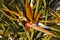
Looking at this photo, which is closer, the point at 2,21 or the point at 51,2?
the point at 2,21

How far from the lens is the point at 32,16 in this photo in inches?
39.0

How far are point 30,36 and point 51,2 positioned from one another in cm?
34

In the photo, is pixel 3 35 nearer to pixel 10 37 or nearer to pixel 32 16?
pixel 10 37

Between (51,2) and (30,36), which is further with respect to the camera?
(51,2)

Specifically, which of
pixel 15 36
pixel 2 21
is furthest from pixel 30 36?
pixel 2 21

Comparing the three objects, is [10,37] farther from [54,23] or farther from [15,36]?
[54,23]

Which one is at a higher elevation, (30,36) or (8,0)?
(8,0)

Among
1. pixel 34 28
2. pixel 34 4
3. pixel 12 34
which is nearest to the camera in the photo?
pixel 34 28

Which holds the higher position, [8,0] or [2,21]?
[8,0]

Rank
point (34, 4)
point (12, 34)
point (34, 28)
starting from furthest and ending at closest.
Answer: point (34, 4)
point (12, 34)
point (34, 28)

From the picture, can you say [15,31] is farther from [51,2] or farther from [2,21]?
[51,2]

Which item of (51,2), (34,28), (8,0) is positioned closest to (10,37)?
(34,28)

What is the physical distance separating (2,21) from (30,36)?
19cm

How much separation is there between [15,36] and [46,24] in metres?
0.19
